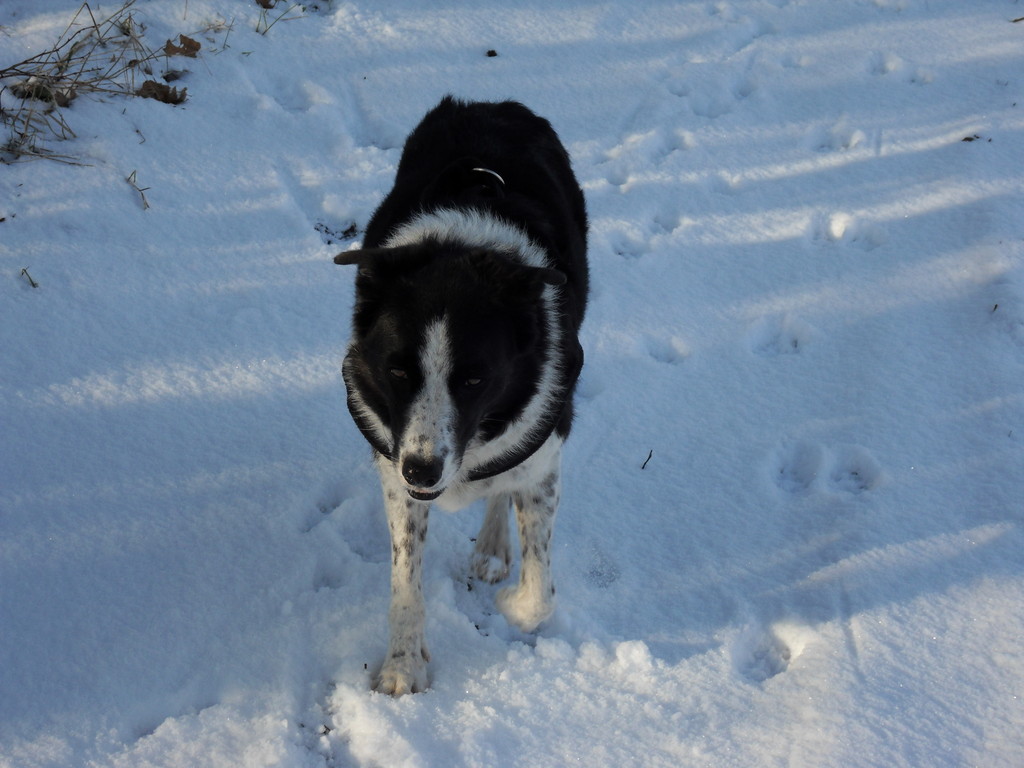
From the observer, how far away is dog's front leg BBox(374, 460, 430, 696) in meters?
2.44

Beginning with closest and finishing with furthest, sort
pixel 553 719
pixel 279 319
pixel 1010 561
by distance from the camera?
pixel 553 719 < pixel 1010 561 < pixel 279 319

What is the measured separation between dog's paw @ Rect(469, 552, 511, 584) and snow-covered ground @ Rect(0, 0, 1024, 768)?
0.07 metres

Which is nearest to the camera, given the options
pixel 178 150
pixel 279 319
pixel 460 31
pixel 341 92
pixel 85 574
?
pixel 85 574

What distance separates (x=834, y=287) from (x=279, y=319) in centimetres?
277

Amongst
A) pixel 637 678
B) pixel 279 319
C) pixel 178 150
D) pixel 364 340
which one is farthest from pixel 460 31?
pixel 637 678

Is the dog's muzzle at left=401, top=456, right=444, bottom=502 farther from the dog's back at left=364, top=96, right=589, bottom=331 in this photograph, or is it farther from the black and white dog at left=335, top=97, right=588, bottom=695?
the dog's back at left=364, top=96, right=589, bottom=331

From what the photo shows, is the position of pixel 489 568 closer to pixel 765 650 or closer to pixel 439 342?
pixel 765 650

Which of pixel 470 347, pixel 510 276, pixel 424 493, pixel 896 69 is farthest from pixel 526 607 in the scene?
pixel 896 69

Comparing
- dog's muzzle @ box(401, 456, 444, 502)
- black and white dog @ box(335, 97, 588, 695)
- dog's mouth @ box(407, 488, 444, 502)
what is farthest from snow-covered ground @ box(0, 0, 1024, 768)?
dog's muzzle @ box(401, 456, 444, 502)

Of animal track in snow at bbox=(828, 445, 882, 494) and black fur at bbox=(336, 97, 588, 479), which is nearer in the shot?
black fur at bbox=(336, 97, 588, 479)

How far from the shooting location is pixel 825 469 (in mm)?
3221

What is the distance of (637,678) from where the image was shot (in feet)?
8.27

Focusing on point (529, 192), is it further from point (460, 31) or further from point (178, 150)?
point (460, 31)

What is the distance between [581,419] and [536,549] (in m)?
0.95
